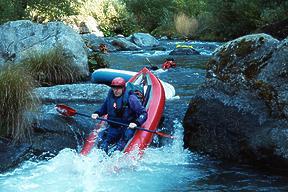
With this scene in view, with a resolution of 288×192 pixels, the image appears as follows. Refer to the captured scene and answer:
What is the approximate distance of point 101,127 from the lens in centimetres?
643

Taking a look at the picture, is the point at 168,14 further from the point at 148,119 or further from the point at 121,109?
the point at 121,109

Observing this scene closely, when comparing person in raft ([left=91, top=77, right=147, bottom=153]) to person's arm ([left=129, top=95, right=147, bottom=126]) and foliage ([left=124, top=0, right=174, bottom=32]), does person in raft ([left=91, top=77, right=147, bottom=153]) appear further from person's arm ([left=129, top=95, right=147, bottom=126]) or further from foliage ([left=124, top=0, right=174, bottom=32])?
foliage ([left=124, top=0, right=174, bottom=32])

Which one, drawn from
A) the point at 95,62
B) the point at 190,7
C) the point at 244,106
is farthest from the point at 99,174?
the point at 190,7

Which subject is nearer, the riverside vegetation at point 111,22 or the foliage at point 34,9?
the riverside vegetation at point 111,22

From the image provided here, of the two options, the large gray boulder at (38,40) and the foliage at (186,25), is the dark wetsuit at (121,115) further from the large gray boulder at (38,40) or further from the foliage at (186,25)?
the foliage at (186,25)

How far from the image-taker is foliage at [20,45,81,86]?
9258mm

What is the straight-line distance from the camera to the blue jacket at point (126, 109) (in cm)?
589

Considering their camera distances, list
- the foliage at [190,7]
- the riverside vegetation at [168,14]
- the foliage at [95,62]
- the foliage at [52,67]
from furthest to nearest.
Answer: the foliage at [190,7] → the riverside vegetation at [168,14] → the foliage at [95,62] → the foliage at [52,67]

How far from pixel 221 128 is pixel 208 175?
721 millimetres

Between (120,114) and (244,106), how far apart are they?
163 cm

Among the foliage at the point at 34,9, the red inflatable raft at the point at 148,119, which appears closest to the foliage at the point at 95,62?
the red inflatable raft at the point at 148,119

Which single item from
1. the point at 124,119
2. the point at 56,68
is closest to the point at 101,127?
the point at 124,119

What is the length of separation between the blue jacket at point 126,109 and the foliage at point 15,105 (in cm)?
97

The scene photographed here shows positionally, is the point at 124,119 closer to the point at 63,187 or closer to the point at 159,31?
the point at 63,187
